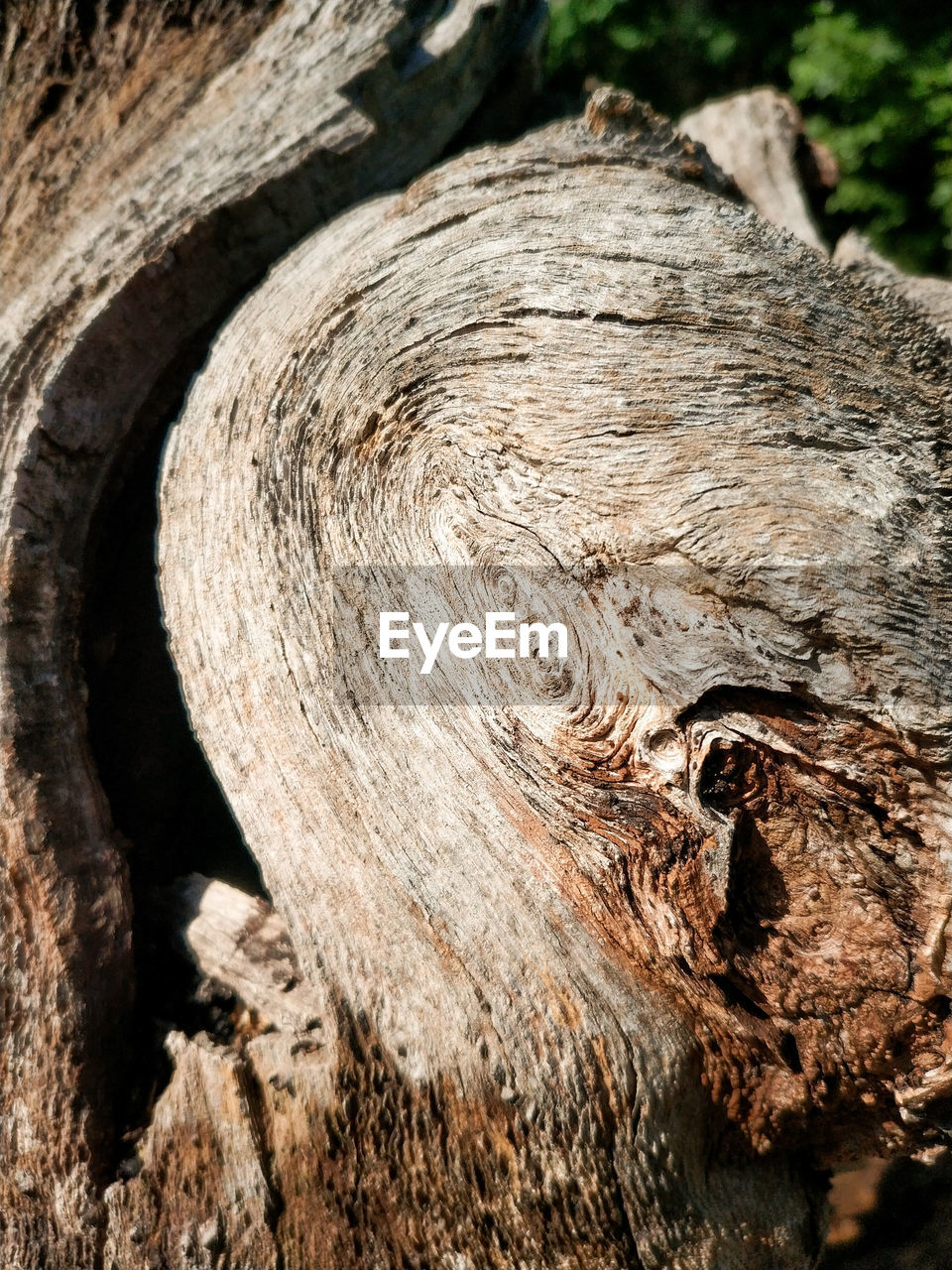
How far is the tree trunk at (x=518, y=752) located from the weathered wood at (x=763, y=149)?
1125 millimetres

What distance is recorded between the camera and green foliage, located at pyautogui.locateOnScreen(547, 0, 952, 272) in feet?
12.9

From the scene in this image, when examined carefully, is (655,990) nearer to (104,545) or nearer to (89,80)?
(104,545)

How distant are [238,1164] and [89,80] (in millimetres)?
2732

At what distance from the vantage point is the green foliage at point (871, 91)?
3945 millimetres

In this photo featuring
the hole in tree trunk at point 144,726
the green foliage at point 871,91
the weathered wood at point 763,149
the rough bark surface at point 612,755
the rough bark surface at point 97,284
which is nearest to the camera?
the rough bark surface at point 612,755

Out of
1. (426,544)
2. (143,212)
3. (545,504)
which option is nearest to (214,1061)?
(426,544)

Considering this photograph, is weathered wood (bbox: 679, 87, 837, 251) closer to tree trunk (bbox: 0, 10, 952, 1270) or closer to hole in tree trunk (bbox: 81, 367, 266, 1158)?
→ tree trunk (bbox: 0, 10, 952, 1270)

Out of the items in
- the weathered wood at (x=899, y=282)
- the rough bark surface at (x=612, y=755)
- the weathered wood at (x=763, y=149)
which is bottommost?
the rough bark surface at (x=612, y=755)

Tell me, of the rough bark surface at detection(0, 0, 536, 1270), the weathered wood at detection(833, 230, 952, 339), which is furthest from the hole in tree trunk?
the weathered wood at detection(833, 230, 952, 339)

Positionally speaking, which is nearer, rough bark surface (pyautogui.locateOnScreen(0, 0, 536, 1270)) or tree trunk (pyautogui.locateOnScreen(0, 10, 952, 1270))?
tree trunk (pyautogui.locateOnScreen(0, 10, 952, 1270))

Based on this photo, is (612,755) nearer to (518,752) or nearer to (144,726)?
(518,752)

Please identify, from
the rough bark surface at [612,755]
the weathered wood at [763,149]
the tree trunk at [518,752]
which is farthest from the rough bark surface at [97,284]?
the weathered wood at [763,149]

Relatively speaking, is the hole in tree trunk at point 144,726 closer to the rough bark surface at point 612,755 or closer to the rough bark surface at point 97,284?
the rough bark surface at point 97,284

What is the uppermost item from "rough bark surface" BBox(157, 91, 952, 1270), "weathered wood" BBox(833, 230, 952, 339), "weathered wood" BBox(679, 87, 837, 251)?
"weathered wood" BBox(679, 87, 837, 251)
